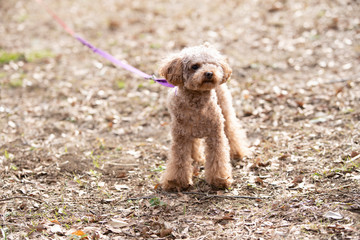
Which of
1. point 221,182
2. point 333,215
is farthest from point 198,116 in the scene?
point 333,215

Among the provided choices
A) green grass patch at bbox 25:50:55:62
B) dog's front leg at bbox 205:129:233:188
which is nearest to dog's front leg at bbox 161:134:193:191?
dog's front leg at bbox 205:129:233:188

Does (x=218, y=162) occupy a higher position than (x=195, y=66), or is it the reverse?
(x=195, y=66)

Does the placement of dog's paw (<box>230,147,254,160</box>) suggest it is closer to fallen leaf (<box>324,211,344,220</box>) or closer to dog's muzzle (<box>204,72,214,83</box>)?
dog's muzzle (<box>204,72,214,83</box>)

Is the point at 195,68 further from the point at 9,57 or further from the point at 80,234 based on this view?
the point at 9,57

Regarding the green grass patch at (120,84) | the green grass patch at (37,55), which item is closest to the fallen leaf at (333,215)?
the green grass patch at (120,84)

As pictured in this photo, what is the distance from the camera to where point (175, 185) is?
14.2ft

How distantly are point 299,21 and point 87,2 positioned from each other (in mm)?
7026

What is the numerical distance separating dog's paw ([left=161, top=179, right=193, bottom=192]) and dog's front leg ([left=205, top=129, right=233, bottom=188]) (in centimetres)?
28

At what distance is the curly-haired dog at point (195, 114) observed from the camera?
393 cm

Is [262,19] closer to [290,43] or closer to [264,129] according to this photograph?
[290,43]

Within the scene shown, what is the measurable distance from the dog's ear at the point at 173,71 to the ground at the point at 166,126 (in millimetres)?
1279

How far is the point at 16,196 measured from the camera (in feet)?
13.7

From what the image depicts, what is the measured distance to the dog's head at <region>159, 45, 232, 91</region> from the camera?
3812 millimetres

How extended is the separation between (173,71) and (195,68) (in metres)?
0.23
